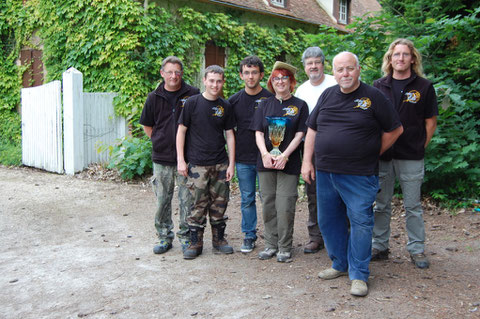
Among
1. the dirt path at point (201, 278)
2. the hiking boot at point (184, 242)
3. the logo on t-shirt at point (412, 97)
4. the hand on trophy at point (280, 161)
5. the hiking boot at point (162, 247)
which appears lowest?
the dirt path at point (201, 278)

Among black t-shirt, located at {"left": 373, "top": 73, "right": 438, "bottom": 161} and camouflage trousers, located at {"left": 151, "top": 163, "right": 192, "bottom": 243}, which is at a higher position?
black t-shirt, located at {"left": 373, "top": 73, "right": 438, "bottom": 161}

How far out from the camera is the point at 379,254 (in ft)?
15.6

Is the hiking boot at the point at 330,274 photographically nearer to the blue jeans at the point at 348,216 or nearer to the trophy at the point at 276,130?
the blue jeans at the point at 348,216

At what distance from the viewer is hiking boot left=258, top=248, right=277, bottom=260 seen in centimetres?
477

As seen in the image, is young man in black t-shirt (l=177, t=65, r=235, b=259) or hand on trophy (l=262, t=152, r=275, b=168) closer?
hand on trophy (l=262, t=152, r=275, b=168)

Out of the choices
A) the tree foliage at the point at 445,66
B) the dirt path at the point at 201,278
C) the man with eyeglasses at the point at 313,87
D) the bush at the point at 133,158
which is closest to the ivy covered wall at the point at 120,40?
the bush at the point at 133,158

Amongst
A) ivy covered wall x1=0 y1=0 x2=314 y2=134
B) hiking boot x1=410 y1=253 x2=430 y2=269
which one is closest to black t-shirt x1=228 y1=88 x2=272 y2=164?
hiking boot x1=410 y1=253 x2=430 y2=269

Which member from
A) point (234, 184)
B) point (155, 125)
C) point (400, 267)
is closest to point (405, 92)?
point (400, 267)

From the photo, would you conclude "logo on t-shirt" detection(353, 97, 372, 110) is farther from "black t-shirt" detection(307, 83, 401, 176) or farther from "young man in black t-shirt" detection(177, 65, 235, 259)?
"young man in black t-shirt" detection(177, 65, 235, 259)

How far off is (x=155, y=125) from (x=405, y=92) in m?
2.57

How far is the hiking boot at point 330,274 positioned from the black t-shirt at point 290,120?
3.22 feet

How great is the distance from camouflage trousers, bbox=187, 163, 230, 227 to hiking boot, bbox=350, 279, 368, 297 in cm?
163

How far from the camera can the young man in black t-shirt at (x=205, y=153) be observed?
4.77 m

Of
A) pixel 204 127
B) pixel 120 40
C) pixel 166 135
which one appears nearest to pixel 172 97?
pixel 166 135
